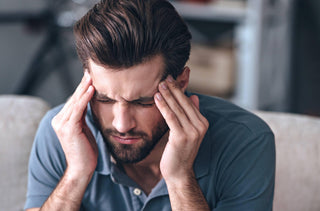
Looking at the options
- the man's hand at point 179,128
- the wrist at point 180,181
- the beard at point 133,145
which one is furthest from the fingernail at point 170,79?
the wrist at point 180,181

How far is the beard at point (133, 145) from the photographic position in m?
1.01

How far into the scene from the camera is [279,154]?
121 centimetres

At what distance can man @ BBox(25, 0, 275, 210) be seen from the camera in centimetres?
95

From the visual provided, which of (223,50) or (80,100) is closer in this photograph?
(80,100)

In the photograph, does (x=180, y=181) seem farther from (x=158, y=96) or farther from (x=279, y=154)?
(x=279, y=154)

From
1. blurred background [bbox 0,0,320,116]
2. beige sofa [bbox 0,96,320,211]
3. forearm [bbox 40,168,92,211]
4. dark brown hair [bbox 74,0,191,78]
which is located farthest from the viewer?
blurred background [bbox 0,0,320,116]

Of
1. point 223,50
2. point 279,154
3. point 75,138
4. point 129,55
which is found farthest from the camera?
point 223,50

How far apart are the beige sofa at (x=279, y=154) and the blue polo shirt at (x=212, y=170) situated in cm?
18

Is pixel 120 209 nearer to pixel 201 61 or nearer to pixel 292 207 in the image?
pixel 292 207

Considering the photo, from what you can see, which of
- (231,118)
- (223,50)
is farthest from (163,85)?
(223,50)

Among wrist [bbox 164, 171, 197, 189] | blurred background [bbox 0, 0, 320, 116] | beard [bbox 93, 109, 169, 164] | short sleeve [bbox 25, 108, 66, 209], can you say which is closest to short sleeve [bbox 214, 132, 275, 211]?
wrist [bbox 164, 171, 197, 189]

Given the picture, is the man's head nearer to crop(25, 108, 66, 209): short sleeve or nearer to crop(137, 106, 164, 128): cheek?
crop(137, 106, 164, 128): cheek

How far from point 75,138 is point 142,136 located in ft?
0.63

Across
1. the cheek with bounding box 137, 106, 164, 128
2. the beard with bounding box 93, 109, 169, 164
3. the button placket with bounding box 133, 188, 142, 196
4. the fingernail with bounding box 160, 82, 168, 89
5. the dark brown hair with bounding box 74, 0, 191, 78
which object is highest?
the dark brown hair with bounding box 74, 0, 191, 78
